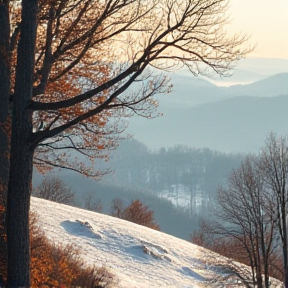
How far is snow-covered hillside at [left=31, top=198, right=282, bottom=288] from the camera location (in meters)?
19.1

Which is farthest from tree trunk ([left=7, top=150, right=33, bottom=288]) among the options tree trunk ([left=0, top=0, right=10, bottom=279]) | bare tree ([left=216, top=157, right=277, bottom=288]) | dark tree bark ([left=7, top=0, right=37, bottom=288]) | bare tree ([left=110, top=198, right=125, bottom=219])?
bare tree ([left=110, top=198, right=125, bottom=219])

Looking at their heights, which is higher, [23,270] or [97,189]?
[23,270]

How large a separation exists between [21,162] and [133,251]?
15854mm

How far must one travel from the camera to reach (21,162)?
6973 mm

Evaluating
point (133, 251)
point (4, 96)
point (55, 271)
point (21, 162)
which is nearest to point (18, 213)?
point (21, 162)

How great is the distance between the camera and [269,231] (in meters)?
22.7

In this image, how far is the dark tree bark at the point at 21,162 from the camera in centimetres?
696

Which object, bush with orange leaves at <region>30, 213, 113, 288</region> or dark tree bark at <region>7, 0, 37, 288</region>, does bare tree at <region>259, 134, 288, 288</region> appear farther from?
dark tree bark at <region>7, 0, 37, 288</region>

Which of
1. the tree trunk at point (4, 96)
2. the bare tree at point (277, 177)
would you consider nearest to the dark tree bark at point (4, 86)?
the tree trunk at point (4, 96)

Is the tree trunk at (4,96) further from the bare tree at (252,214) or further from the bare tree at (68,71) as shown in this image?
the bare tree at (252,214)

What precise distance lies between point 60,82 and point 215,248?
770 inches

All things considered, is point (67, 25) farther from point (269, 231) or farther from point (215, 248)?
point (215, 248)

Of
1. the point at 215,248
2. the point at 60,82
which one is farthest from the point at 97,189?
the point at 60,82

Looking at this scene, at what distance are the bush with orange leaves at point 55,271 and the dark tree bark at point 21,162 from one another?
157 centimetres
